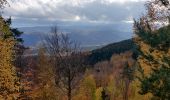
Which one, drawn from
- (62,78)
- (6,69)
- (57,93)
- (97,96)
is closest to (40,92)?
(57,93)

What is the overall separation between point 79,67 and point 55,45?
9.42 feet

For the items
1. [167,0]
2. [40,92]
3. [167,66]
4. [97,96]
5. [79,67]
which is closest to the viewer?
[167,0]

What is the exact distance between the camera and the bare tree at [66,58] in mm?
36344

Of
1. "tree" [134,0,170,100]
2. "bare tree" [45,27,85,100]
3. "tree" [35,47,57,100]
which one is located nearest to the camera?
"tree" [134,0,170,100]

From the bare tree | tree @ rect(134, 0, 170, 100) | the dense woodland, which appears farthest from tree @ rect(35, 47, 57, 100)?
tree @ rect(134, 0, 170, 100)

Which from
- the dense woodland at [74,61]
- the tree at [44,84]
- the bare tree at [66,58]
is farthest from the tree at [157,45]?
the tree at [44,84]

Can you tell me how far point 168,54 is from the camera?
20500 millimetres

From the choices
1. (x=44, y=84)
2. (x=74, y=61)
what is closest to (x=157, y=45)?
(x=74, y=61)

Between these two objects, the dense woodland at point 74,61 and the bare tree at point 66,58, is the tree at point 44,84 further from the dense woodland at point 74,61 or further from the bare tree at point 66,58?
the bare tree at point 66,58

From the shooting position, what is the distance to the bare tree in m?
36.3

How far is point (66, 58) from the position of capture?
119 feet

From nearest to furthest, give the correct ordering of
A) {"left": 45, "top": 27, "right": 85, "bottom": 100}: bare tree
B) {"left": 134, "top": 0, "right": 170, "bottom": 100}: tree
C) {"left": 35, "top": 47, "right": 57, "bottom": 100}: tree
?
{"left": 134, "top": 0, "right": 170, "bottom": 100}: tree
{"left": 45, "top": 27, "right": 85, "bottom": 100}: bare tree
{"left": 35, "top": 47, "right": 57, "bottom": 100}: tree

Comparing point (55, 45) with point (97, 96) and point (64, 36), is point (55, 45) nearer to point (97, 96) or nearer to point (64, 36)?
point (64, 36)

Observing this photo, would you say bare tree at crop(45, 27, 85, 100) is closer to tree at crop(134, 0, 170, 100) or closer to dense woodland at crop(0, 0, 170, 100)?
dense woodland at crop(0, 0, 170, 100)
